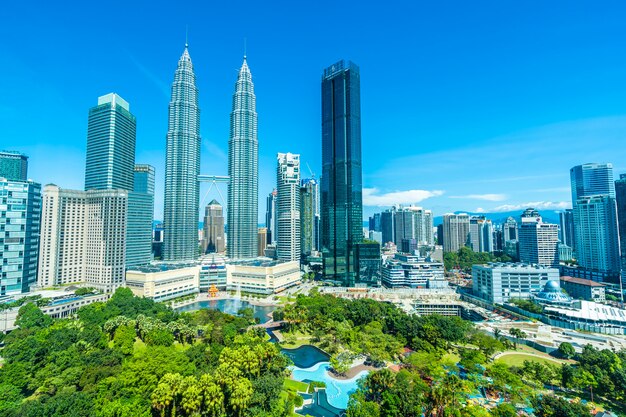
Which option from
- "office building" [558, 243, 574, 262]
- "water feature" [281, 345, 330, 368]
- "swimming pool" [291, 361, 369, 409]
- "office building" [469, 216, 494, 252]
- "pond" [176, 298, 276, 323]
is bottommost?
"pond" [176, 298, 276, 323]

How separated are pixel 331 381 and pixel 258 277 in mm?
61018

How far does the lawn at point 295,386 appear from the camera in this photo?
37844 millimetres

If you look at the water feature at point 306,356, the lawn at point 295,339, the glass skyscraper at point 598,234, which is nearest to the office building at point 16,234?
the lawn at point 295,339

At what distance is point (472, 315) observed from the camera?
249ft

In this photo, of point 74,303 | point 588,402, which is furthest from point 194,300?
point 588,402

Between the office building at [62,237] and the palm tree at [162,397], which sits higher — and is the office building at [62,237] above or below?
above

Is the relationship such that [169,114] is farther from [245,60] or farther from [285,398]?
[285,398]

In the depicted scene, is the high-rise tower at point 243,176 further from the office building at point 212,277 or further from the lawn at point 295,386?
the lawn at point 295,386

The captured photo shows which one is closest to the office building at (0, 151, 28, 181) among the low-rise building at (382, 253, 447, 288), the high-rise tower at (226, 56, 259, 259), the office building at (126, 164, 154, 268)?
the office building at (126, 164, 154, 268)

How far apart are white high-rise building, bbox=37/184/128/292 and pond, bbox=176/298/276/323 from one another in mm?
30520

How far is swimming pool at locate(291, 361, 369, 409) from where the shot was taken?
36237 mm

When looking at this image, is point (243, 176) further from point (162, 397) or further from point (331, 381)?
point (162, 397)

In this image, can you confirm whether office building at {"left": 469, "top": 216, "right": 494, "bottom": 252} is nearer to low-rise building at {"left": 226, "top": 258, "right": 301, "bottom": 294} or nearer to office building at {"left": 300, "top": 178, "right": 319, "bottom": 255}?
office building at {"left": 300, "top": 178, "right": 319, "bottom": 255}

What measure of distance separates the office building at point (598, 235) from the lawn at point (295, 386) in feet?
375
